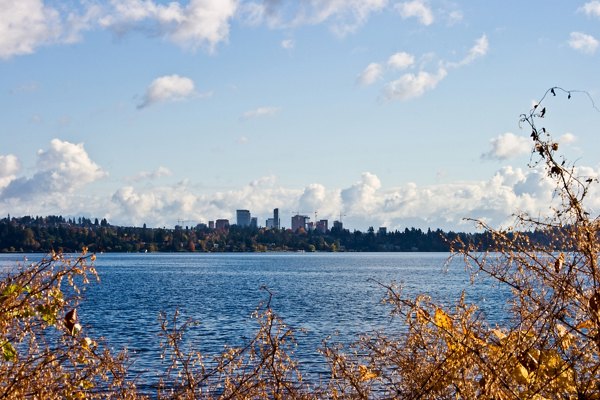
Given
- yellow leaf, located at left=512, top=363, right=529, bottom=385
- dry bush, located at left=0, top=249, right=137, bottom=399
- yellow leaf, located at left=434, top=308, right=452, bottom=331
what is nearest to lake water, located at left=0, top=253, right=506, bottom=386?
dry bush, located at left=0, top=249, right=137, bottom=399

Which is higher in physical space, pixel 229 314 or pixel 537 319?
pixel 537 319

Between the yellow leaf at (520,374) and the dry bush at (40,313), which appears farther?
the dry bush at (40,313)

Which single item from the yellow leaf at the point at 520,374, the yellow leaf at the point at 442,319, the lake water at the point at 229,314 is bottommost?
the lake water at the point at 229,314

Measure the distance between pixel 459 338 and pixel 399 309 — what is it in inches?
18.7

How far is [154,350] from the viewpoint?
3647cm

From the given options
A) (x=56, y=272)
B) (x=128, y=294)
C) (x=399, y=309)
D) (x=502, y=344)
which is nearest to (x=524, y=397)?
(x=502, y=344)

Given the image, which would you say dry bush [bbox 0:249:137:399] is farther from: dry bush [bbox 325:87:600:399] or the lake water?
the lake water

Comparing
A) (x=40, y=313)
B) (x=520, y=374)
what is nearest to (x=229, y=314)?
(x=40, y=313)

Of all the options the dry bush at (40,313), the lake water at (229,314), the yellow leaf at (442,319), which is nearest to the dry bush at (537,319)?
the yellow leaf at (442,319)

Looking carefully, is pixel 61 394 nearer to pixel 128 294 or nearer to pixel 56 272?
pixel 56 272

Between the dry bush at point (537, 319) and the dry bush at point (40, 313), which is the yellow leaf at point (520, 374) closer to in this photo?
the dry bush at point (537, 319)

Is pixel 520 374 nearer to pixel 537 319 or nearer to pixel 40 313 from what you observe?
pixel 537 319

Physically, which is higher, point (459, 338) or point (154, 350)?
point (459, 338)

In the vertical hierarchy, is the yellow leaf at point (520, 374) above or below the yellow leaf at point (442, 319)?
below
